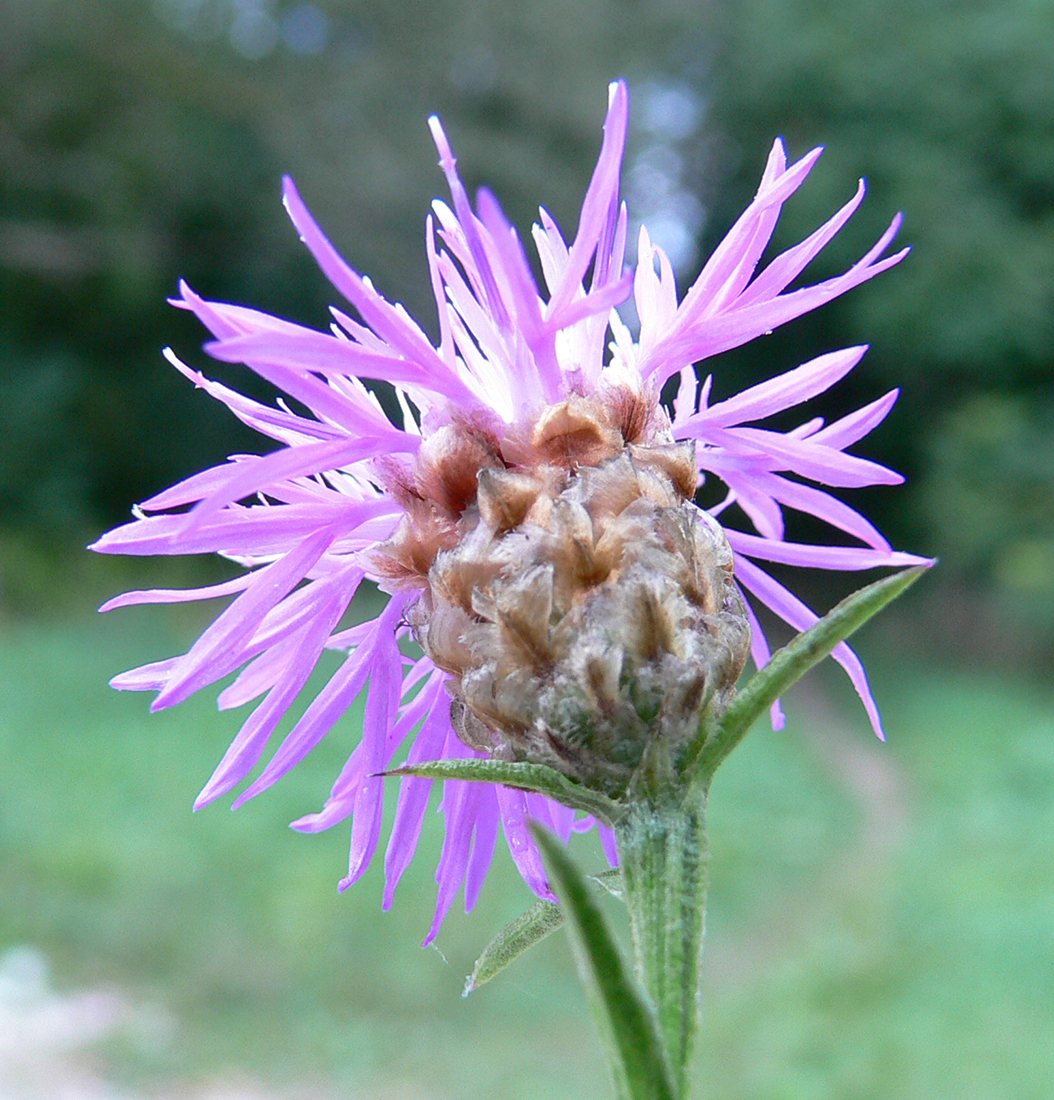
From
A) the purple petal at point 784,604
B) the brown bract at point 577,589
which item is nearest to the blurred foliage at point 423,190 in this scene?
the purple petal at point 784,604

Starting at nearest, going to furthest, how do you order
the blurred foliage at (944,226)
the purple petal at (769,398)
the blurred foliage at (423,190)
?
the purple petal at (769,398) → the blurred foliage at (423,190) → the blurred foliage at (944,226)

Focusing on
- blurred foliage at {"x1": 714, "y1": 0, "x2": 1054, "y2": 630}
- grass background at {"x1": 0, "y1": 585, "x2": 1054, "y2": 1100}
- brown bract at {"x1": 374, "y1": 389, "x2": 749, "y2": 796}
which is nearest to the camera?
brown bract at {"x1": 374, "y1": 389, "x2": 749, "y2": 796}

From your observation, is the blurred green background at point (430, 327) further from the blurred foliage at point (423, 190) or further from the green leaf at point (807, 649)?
the green leaf at point (807, 649)

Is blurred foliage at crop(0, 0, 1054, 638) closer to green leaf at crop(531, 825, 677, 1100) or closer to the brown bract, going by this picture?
the brown bract

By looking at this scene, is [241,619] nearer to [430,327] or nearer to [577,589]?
[577,589]

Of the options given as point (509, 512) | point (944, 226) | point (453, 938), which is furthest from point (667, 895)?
point (944, 226)

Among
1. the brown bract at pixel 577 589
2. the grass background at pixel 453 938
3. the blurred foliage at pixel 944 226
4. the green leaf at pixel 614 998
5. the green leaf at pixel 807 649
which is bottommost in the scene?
the green leaf at pixel 614 998

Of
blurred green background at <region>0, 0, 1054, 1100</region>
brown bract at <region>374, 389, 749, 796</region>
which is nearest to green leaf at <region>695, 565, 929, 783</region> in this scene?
brown bract at <region>374, 389, 749, 796</region>
